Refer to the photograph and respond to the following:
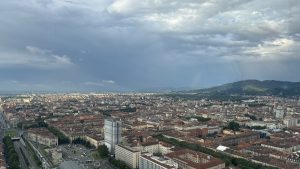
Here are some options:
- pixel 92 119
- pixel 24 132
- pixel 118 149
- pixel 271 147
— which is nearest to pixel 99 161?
pixel 118 149

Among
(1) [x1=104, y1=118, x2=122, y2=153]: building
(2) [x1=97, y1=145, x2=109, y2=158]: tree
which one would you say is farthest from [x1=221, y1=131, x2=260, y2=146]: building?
(2) [x1=97, y1=145, x2=109, y2=158]: tree

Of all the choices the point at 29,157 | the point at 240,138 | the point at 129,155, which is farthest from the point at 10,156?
the point at 240,138

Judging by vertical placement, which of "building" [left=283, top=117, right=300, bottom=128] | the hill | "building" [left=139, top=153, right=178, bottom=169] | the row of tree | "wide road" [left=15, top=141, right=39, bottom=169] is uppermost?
the hill

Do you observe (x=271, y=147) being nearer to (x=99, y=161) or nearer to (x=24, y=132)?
(x=99, y=161)

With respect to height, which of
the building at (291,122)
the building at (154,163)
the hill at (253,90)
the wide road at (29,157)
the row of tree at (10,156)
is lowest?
the wide road at (29,157)

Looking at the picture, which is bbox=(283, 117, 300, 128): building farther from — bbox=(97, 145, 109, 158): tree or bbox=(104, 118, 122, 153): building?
bbox=(97, 145, 109, 158): tree

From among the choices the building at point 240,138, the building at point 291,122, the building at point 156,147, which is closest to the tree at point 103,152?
the building at point 156,147

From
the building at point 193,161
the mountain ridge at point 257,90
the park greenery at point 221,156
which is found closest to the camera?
the building at point 193,161

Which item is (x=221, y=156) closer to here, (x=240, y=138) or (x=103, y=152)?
(x=240, y=138)

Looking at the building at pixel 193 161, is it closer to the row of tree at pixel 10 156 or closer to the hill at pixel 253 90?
the row of tree at pixel 10 156
